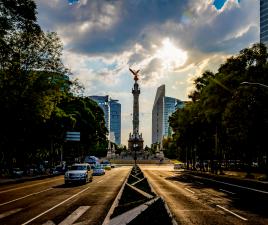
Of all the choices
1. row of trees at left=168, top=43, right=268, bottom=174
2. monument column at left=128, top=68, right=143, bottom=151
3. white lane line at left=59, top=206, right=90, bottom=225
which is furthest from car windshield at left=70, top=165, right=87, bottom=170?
monument column at left=128, top=68, right=143, bottom=151

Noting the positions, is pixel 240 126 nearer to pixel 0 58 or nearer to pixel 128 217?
pixel 0 58

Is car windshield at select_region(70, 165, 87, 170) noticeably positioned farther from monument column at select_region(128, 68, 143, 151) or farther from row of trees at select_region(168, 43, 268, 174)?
monument column at select_region(128, 68, 143, 151)

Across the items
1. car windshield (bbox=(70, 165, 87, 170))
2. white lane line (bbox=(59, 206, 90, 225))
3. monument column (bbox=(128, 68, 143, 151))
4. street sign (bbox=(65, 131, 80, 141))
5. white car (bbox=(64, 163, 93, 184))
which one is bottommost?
white lane line (bbox=(59, 206, 90, 225))

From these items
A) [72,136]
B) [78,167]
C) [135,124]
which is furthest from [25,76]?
[135,124]

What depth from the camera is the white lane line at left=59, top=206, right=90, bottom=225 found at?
14.1 metres

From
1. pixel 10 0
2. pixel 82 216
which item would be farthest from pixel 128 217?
pixel 10 0

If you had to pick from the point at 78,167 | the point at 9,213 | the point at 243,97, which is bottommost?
the point at 9,213

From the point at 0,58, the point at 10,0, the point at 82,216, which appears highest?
the point at 10,0

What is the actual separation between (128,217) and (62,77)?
37835 mm

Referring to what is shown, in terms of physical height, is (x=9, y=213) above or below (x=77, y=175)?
below

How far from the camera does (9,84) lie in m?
35.5

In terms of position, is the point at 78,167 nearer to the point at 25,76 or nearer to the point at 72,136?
the point at 25,76

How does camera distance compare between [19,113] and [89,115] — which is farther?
[89,115]

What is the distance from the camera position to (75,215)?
16094 millimetres
